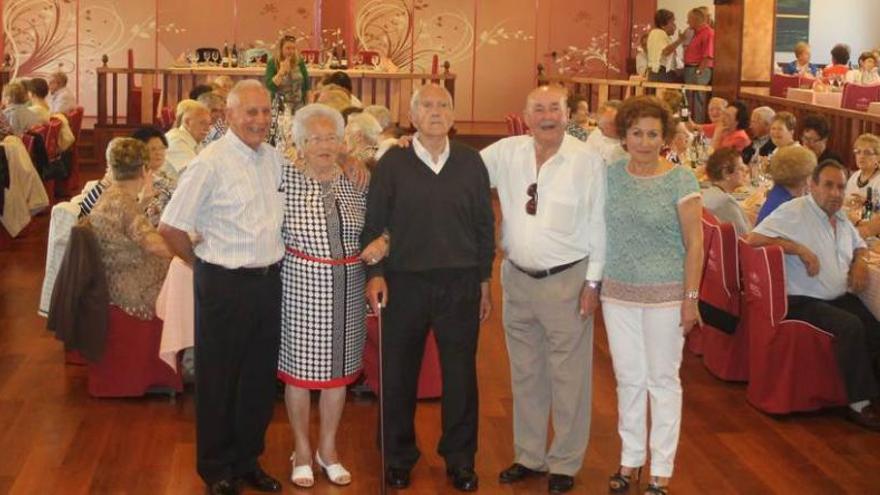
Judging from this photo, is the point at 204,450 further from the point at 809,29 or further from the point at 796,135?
the point at 809,29

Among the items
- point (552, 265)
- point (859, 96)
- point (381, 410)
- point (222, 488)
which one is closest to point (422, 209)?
point (552, 265)

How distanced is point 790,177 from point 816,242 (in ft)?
1.86

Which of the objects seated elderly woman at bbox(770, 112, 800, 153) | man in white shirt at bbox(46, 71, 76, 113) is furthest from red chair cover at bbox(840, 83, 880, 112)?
man in white shirt at bbox(46, 71, 76, 113)

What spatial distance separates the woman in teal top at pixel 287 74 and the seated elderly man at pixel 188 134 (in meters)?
4.45

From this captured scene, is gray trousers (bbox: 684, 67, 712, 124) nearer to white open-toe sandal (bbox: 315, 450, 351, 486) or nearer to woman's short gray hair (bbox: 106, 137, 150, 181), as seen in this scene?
woman's short gray hair (bbox: 106, 137, 150, 181)

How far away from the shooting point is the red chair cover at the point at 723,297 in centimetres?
673

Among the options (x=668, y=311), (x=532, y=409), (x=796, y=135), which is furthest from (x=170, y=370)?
(x=796, y=135)

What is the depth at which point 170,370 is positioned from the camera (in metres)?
6.40

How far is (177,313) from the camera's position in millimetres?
6141

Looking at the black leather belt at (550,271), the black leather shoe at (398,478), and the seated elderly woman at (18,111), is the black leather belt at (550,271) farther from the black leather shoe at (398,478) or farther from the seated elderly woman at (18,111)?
the seated elderly woman at (18,111)

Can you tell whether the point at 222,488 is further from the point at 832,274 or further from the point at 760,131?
the point at 760,131

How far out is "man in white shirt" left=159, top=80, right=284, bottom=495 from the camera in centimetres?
481

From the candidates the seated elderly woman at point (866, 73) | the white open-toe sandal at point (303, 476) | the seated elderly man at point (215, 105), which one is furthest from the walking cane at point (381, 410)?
the seated elderly woman at point (866, 73)

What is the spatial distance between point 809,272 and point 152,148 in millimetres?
3334
